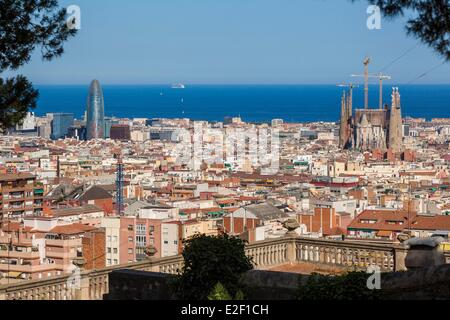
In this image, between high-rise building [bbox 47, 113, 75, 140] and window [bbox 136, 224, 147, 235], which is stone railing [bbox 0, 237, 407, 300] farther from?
high-rise building [bbox 47, 113, 75, 140]

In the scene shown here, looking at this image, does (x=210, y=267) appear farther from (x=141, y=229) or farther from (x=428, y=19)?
(x=141, y=229)

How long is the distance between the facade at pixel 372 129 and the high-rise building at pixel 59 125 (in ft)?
151

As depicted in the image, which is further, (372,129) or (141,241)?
(372,129)

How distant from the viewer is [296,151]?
3895 inches

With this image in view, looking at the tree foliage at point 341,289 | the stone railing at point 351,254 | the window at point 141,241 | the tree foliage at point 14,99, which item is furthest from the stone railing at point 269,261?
the window at point 141,241

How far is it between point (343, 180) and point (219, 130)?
54.9 metres

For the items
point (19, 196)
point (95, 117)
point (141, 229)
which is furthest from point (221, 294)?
point (95, 117)

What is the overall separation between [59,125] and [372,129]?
50.3 metres

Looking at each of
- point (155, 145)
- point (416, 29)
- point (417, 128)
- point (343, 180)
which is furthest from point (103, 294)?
point (417, 128)

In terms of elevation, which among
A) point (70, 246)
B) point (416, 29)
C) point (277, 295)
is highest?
point (416, 29)

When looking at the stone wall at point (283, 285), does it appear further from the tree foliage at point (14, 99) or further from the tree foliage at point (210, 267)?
the tree foliage at point (14, 99)

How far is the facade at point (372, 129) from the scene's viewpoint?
99.2 metres

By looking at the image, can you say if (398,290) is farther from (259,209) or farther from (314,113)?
(314,113)

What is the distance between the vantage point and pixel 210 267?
6664 millimetres
